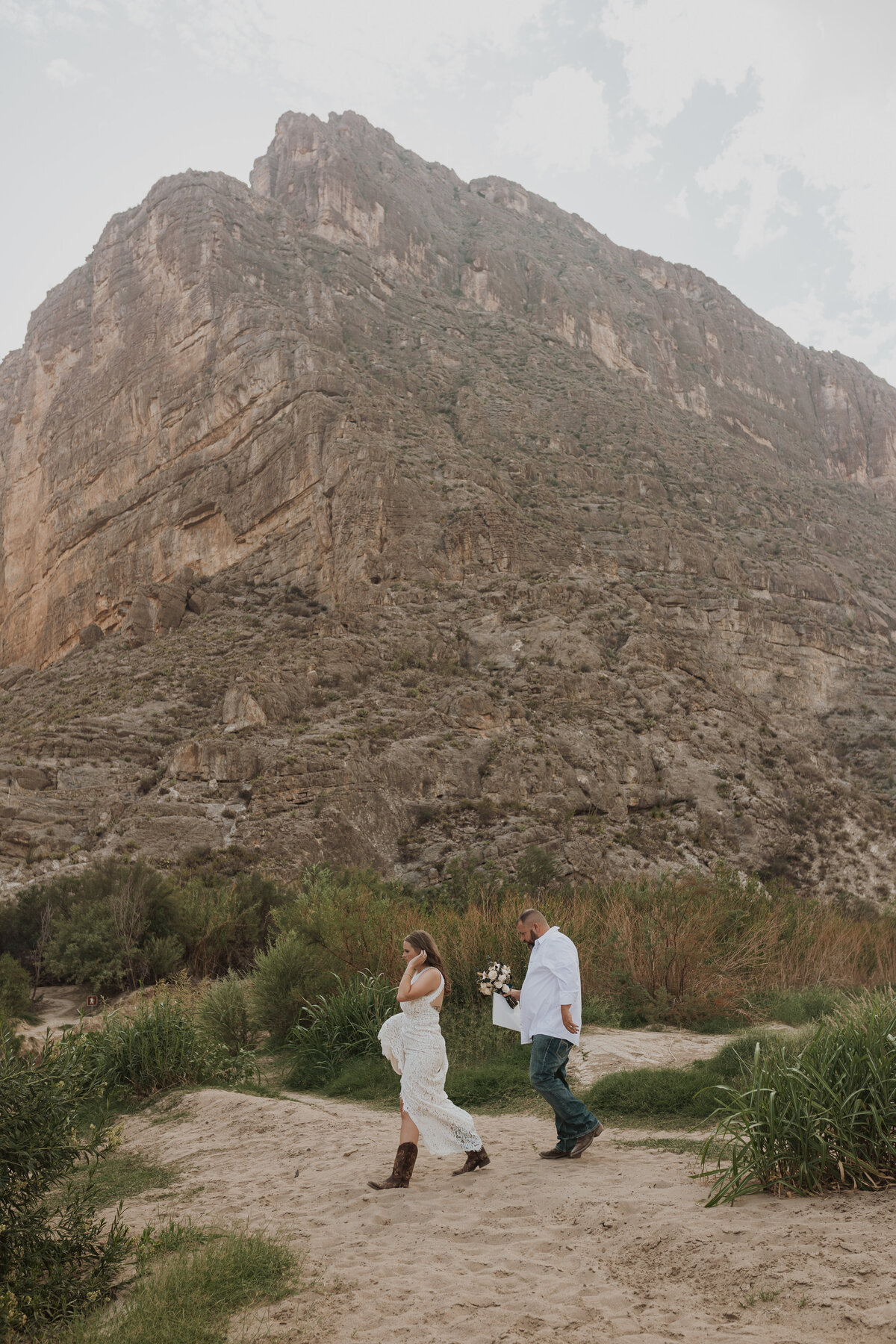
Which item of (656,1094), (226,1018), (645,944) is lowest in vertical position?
(226,1018)

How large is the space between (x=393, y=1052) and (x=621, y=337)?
7773 centimetres

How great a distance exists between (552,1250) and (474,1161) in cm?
156

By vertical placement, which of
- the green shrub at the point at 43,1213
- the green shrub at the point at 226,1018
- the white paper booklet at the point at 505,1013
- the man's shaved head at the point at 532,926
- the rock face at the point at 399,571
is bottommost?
the green shrub at the point at 226,1018

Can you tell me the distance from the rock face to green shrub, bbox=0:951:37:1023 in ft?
31.8

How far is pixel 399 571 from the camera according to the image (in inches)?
1550

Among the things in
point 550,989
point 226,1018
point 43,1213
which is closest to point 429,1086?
point 550,989

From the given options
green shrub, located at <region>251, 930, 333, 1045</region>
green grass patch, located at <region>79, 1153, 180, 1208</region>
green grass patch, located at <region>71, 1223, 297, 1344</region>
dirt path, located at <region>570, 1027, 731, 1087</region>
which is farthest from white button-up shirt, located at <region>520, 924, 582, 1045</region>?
green shrub, located at <region>251, 930, 333, 1045</region>

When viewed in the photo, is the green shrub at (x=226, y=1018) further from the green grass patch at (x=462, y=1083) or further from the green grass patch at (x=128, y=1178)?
the green grass patch at (x=128, y=1178)

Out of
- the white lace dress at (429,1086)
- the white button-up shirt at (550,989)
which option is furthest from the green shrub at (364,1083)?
the white button-up shirt at (550,989)

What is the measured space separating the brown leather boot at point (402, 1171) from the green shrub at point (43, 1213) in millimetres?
1764

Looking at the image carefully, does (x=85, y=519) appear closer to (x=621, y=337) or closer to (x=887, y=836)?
(x=887, y=836)

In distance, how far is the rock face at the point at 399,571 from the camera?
1102 inches

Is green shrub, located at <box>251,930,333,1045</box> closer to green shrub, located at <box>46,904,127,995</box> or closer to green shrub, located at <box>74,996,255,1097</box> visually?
green shrub, located at <box>74,996,255,1097</box>

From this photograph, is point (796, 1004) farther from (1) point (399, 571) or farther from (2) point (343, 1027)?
(1) point (399, 571)
